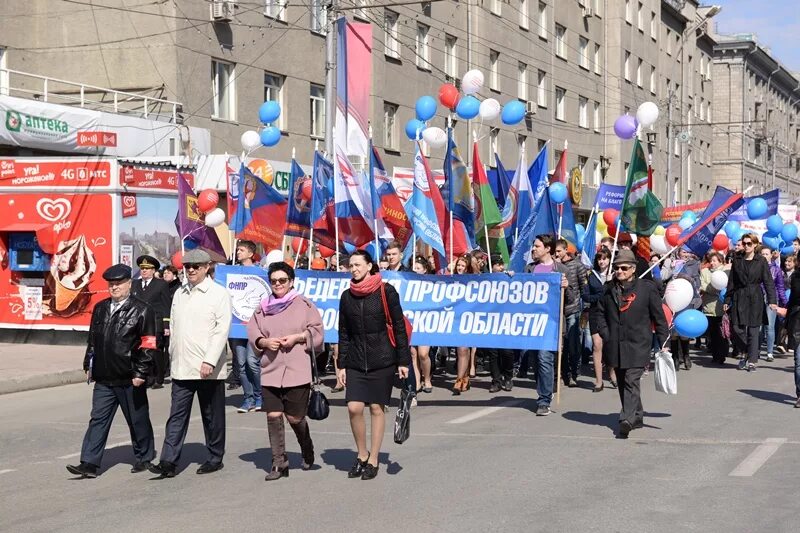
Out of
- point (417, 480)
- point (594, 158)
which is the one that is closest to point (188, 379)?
point (417, 480)

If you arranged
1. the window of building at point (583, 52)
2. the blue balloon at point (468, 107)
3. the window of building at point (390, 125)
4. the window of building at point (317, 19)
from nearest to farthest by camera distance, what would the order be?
1. the blue balloon at point (468, 107)
2. the window of building at point (317, 19)
3. the window of building at point (390, 125)
4. the window of building at point (583, 52)

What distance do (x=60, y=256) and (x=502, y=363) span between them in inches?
358

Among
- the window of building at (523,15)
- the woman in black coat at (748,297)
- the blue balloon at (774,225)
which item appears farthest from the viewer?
the window of building at (523,15)

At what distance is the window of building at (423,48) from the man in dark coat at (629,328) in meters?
25.4

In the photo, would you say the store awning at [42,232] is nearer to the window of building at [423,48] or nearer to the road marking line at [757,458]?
the road marking line at [757,458]

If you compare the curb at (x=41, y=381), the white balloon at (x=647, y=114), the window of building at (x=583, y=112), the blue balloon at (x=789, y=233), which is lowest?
the curb at (x=41, y=381)

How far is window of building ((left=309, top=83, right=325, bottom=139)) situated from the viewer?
101 feet

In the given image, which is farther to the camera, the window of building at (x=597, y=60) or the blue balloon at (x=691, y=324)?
the window of building at (x=597, y=60)

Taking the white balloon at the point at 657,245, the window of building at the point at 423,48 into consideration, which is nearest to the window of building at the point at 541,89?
the window of building at the point at 423,48

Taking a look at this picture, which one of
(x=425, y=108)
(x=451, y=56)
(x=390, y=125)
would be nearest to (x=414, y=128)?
(x=425, y=108)

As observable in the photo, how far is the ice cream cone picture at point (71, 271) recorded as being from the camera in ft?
63.7

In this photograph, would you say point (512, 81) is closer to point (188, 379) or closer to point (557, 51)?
point (557, 51)

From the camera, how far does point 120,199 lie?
19.4 meters

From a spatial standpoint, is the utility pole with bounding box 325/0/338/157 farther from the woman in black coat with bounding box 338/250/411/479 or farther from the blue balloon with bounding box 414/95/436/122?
the woman in black coat with bounding box 338/250/411/479
